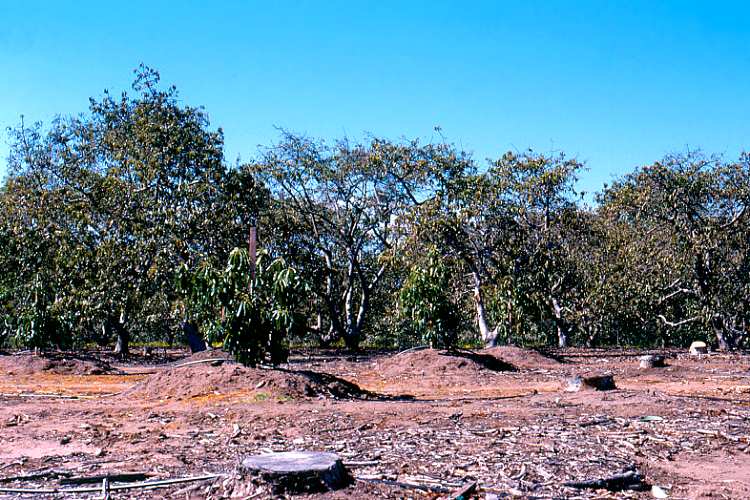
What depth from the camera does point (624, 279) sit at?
25.2 metres

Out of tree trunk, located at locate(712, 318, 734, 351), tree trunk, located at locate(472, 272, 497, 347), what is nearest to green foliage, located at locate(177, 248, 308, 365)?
tree trunk, located at locate(472, 272, 497, 347)

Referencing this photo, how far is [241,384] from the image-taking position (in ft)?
41.9

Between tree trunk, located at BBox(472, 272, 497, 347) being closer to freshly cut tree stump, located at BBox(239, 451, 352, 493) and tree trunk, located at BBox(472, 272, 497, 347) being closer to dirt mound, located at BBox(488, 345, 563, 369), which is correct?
dirt mound, located at BBox(488, 345, 563, 369)

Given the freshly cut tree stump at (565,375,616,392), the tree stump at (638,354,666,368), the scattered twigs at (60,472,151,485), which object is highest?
the tree stump at (638,354,666,368)

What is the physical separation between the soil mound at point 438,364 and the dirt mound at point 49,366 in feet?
21.9

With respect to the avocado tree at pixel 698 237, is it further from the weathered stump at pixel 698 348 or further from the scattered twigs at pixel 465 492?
the scattered twigs at pixel 465 492

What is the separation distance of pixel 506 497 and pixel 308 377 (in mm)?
7186

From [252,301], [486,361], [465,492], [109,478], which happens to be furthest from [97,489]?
[486,361]

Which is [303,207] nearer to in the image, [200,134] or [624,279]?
[200,134]

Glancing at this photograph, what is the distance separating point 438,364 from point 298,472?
12.6 meters

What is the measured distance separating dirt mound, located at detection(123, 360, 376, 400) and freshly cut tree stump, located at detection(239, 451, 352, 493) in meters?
5.99

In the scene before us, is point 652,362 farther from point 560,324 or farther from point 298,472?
point 298,472

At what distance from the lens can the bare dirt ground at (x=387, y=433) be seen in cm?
652

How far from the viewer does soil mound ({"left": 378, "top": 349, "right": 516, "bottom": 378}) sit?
58.3 ft
